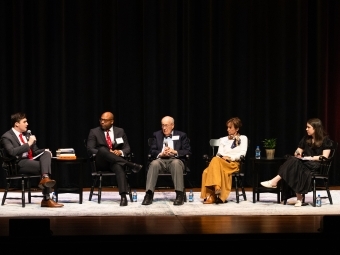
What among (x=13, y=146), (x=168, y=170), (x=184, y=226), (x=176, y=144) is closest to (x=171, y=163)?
(x=168, y=170)

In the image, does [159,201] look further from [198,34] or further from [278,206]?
Result: [198,34]

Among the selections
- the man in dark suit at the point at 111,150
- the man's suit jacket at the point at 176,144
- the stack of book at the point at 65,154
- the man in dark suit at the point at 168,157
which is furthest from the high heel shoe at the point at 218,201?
the stack of book at the point at 65,154

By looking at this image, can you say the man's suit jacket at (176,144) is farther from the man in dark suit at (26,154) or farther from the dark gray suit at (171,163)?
the man in dark suit at (26,154)

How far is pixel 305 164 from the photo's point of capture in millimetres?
8422

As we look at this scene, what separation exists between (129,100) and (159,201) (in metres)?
2.12

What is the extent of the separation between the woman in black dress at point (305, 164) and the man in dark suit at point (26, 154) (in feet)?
8.15

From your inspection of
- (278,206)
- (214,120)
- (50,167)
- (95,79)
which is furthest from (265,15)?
(50,167)

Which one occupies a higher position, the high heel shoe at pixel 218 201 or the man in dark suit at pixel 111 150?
the man in dark suit at pixel 111 150

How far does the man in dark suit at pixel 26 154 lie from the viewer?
8242 millimetres

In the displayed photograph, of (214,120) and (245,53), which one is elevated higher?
(245,53)

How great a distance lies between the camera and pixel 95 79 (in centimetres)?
1038

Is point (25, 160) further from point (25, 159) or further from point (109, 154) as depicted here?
point (109, 154)

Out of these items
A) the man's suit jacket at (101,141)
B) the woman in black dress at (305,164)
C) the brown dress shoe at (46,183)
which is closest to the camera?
the brown dress shoe at (46,183)

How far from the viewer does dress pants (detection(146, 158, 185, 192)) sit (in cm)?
846
